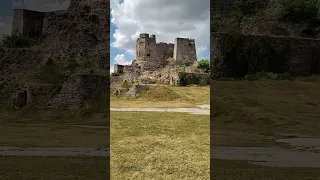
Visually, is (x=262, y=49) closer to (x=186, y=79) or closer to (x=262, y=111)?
(x=262, y=111)

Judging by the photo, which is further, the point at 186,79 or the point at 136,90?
the point at 186,79

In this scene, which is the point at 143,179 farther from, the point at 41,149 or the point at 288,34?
the point at 288,34

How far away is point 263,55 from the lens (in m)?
21.8

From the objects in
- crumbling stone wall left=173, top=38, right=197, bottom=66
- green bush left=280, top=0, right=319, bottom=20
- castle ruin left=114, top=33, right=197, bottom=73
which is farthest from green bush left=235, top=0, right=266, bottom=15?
crumbling stone wall left=173, top=38, right=197, bottom=66

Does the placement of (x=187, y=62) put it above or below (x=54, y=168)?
above

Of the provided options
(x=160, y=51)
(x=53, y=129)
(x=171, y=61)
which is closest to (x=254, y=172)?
(x=53, y=129)

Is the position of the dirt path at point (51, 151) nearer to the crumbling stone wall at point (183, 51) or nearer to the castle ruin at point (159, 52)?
the castle ruin at point (159, 52)

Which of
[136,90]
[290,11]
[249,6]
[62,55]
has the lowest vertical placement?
[136,90]

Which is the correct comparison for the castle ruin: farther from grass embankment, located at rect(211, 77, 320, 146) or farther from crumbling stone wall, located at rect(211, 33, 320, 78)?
grass embankment, located at rect(211, 77, 320, 146)

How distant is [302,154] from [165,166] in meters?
3.27

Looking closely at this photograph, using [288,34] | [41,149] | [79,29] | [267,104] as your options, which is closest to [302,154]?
[41,149]

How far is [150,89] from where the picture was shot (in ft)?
87.0

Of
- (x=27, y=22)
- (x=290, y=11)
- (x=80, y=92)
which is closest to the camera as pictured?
(x=80, y=92)

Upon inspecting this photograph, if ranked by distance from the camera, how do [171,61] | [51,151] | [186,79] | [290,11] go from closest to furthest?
[51,151] → [290,11] → [186,79] → [171,61]
